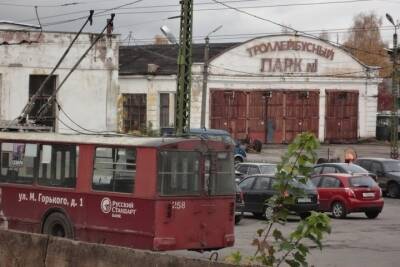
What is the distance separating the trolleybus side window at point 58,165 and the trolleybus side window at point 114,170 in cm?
63

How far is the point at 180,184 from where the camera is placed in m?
15.4

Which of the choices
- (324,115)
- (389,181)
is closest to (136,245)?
(389,181)

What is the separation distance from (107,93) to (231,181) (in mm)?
24668

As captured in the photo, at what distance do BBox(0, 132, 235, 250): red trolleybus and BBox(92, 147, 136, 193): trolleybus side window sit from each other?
0.06ft

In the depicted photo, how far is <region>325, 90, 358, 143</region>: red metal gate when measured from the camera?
63.2 m

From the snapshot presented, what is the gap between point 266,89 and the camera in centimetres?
6141

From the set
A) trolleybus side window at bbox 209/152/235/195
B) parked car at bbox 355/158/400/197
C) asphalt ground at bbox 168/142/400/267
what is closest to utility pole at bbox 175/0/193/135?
asphalt ground at bbox 168/142/400/267

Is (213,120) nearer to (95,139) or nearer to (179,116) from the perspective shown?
(179,116)

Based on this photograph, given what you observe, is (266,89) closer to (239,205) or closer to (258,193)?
(258,193)

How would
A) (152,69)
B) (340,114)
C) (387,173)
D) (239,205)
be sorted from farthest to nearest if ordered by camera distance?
(340,114), (152,69), (387,173), (239,205)

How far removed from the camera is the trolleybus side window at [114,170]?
15.4 metres

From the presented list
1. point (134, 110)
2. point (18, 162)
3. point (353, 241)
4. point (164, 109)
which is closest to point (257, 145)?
point (164, 109)

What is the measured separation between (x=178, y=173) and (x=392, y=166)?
23205 mm

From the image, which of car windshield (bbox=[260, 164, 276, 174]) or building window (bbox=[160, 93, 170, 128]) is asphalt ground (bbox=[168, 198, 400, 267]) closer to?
car windshield (bbox=[260, 164, 276, 174])
